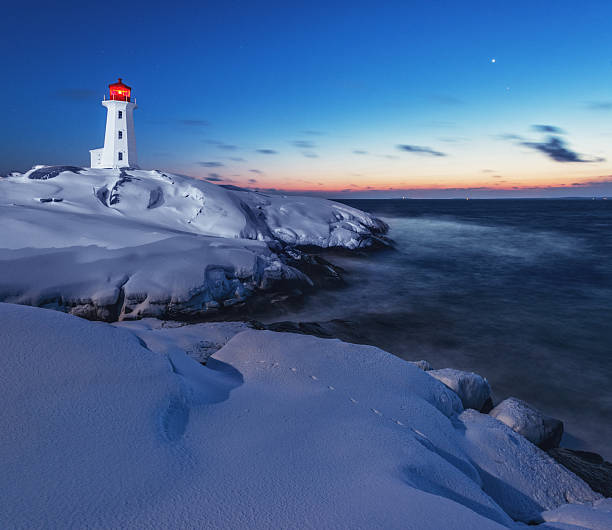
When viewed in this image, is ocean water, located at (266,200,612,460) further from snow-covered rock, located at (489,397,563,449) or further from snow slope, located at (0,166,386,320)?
snow slope, located at (0,166,386,320)

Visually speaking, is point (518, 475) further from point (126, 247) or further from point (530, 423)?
point (126, 247)

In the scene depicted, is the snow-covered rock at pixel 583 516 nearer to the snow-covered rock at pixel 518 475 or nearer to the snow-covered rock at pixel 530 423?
the snow-covered rock at pixel 518 475

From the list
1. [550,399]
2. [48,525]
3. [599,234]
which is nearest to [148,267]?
[48,525]

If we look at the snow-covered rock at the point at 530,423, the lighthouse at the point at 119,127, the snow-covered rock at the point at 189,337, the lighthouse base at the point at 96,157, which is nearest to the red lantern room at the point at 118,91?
the lighthouse at the point at 119,127

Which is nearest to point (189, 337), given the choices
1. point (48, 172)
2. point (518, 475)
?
point (518, 475)

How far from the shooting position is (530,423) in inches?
196

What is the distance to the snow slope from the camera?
8812mm

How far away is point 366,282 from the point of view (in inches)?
633

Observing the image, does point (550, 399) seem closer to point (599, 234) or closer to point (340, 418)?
point (340, 418)

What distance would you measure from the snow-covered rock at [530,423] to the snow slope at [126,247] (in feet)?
23.6

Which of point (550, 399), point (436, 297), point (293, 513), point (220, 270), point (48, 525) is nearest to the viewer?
point (48, 525)

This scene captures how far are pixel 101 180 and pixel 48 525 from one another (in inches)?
672

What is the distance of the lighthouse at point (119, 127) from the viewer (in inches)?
1045

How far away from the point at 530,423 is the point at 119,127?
29.9 metres
